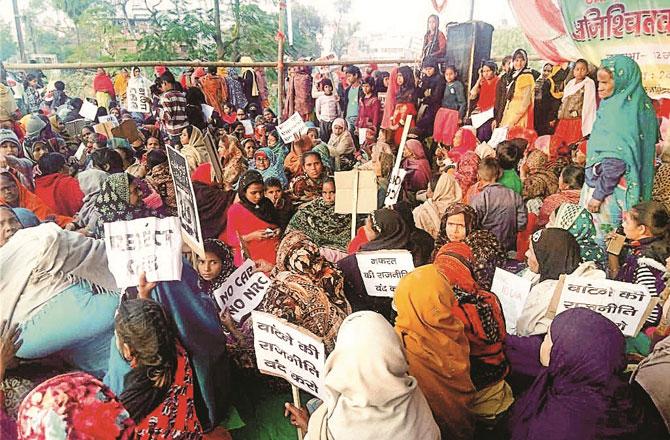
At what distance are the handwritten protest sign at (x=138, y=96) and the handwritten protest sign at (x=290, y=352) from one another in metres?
1.50

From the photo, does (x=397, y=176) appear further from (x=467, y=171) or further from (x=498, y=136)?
(x=498, y=136)

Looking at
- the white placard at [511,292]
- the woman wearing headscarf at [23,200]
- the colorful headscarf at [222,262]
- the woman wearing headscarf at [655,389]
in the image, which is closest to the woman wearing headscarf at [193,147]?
the colorful headscarf at [222,262]

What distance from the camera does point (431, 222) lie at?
3.85m

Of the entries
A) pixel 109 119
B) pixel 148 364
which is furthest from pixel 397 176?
pixel 148 364

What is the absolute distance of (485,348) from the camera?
309 cm

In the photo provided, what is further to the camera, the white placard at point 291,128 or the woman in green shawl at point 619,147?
the white placard at point 291,128

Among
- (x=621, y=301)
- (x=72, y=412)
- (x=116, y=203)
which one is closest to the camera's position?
(x=72, y=412)

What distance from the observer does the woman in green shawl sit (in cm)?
336

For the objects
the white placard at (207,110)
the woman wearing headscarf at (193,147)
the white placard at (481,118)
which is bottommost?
the woman wearing headscarf at (193,147)

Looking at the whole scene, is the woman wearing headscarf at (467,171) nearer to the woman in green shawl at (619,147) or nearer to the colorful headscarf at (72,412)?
the woman in green shawl at (619,147)

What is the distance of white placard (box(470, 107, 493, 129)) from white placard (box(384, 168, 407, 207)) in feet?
1.92

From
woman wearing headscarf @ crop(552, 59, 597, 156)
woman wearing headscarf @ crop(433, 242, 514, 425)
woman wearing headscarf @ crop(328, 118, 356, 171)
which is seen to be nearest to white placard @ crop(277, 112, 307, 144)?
woman wearing headscarf @ crop(328, 118, 356, 171)

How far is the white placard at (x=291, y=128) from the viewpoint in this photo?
150 inches

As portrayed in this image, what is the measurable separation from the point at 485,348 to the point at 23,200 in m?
2.75
